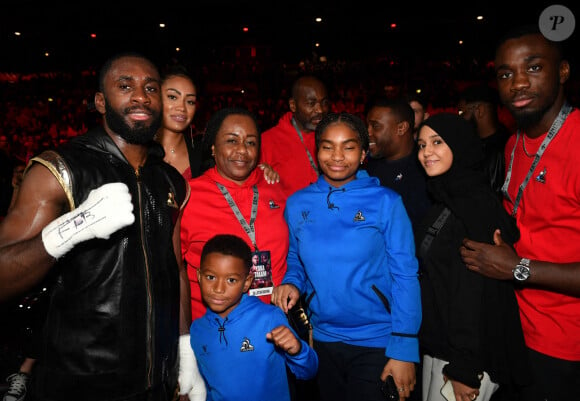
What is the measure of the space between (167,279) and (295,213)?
0.88m

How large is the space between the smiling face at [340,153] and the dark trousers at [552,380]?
147 centimetres

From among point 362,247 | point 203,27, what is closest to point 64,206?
point 362,247

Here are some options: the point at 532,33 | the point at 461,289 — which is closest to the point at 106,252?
the point at 461,289

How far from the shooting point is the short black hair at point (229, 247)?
2275mm

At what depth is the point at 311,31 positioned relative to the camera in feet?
46.6

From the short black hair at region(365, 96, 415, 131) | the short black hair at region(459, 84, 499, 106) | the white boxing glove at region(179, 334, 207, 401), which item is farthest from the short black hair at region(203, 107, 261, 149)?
the short black hair at region(459, 84, 499, 106)

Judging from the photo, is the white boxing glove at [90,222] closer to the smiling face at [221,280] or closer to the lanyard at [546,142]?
the smiling face at [221,280]

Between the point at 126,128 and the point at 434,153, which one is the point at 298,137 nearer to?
the point at 434,153

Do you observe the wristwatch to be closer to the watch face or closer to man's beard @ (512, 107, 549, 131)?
the watch face

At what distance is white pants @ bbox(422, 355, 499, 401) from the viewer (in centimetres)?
207

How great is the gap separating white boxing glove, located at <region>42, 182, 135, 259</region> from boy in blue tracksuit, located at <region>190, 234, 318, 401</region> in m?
0.81

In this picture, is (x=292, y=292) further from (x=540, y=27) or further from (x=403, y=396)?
(x=540, y=27)

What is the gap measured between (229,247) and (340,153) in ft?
2.88

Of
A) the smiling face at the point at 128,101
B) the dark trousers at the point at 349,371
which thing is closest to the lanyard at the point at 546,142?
the dark trousers at the point at 349,371
